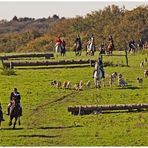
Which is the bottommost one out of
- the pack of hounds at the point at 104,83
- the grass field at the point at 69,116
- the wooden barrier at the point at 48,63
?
the grass field at the point at 69,116

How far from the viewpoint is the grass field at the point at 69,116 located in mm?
28800

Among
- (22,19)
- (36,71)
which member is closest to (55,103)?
(36,71)

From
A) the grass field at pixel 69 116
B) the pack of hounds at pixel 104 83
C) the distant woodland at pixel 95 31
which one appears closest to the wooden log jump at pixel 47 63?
the grass field at pixel 69 116

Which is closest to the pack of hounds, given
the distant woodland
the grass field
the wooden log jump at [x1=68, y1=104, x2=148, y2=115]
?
the grass field

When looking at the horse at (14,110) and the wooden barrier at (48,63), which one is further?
the wooden barrier at (48,63)

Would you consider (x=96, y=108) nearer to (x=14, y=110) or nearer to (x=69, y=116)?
(x=69, y=116)

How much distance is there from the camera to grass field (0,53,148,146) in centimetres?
2880

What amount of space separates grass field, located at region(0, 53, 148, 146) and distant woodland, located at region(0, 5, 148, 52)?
34.0m

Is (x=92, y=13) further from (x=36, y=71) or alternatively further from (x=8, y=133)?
(x=8, y=133)

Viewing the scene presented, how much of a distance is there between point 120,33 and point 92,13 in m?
10.5

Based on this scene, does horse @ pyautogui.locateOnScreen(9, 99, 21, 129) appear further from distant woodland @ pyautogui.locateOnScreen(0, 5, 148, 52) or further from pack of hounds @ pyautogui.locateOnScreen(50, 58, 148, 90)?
distant woodland @ pyautogui.locateOnScreen(0, 5, 148, 52)

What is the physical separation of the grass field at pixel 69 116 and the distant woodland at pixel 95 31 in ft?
112

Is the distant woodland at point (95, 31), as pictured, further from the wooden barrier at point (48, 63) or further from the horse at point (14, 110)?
the horse at point (14, 110)

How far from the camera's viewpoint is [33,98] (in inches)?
1567
